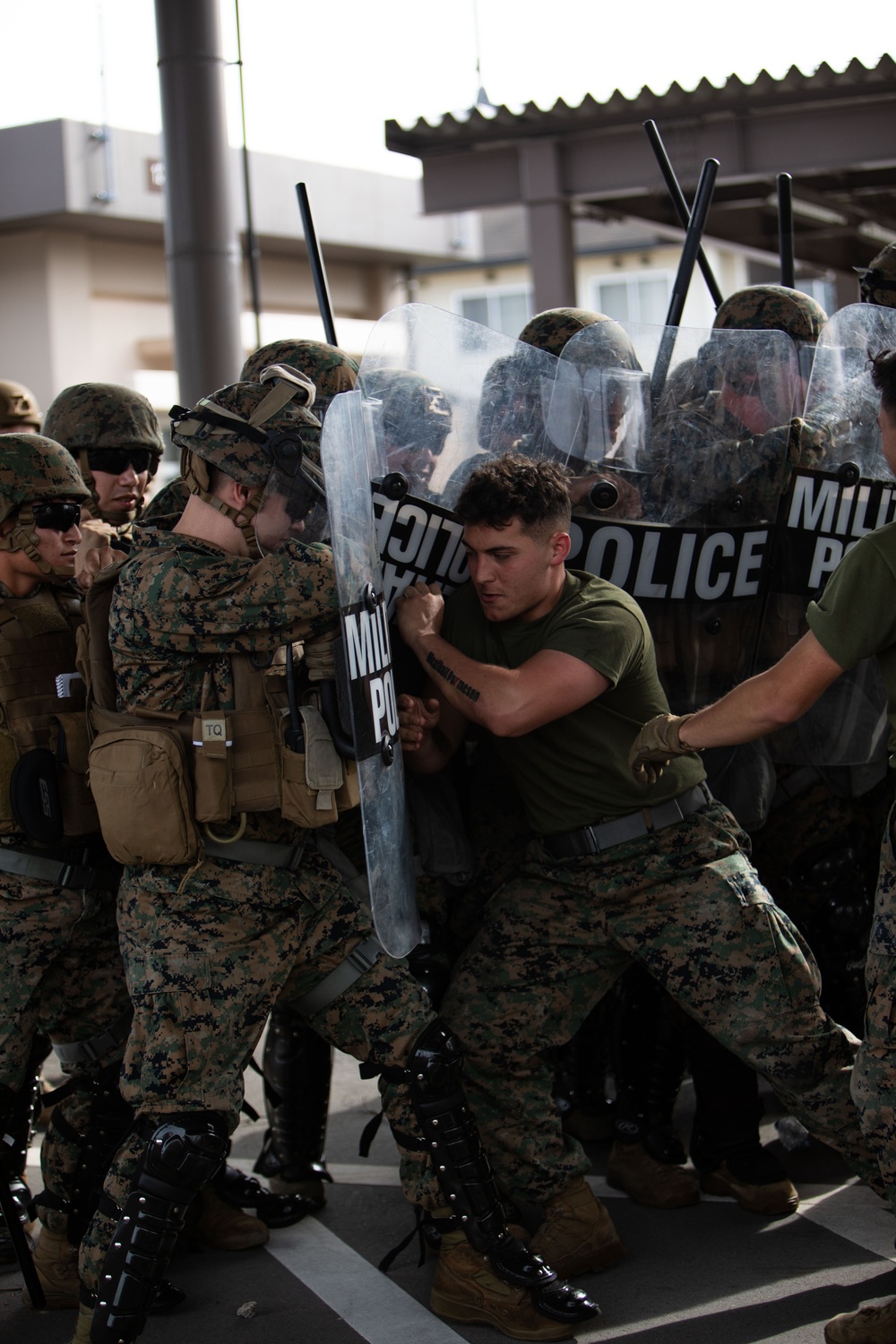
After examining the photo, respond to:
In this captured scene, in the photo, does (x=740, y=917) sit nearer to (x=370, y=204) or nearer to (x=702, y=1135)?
(x=702, y=1135)

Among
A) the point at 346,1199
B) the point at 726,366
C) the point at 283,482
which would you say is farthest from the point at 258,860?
the point at 726,366

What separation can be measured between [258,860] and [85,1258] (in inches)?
34.7

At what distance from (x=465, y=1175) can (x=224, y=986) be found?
68 cm

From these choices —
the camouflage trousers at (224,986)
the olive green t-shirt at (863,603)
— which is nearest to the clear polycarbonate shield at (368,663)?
the camouflage trousers at (224,986)

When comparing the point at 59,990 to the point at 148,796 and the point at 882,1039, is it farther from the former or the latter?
the point at 882,1039

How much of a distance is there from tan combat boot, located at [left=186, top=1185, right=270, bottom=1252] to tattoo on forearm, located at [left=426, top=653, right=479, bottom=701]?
59.2 inches

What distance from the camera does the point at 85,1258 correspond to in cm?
287

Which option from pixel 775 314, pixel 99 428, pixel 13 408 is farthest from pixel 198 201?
pixel 775 314

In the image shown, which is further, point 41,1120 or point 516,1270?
point 41,1120

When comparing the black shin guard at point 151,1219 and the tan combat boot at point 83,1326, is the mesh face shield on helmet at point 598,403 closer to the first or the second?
the black shin guard at point 151,1219

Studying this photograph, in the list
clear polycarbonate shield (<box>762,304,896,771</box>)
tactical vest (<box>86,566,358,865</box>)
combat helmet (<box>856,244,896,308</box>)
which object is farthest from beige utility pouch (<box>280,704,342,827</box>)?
combat helmet (<box>856,244,896,308</box>)

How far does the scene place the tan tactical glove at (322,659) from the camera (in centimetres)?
297

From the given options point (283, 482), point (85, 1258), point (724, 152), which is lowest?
point (85, 1258)

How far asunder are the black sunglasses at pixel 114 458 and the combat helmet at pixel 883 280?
2.25m
